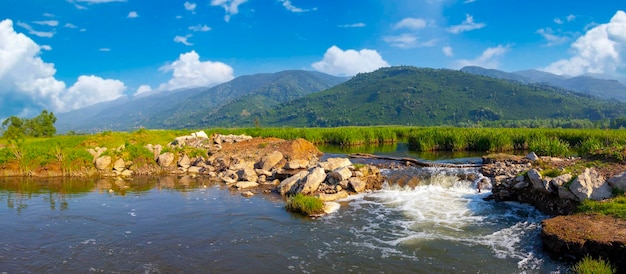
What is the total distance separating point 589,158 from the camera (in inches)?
880

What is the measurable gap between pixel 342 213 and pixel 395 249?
18.9 ft

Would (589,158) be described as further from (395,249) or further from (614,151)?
(395,249)

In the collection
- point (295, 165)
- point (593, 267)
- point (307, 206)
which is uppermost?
point (295, 165)

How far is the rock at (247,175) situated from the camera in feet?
99.0

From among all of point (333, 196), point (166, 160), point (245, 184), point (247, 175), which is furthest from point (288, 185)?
point (166, 160)

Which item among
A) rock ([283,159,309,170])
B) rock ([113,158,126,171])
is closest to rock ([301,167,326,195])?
rock ([283,159,309,170])

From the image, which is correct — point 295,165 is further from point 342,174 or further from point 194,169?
point 194,169

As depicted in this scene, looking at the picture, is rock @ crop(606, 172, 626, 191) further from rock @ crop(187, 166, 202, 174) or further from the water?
rock @ crop(187, 166, 202, 174)

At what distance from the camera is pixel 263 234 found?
55.8 ft

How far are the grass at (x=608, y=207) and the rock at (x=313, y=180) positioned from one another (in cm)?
1455

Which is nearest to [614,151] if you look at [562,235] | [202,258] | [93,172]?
[562,235]

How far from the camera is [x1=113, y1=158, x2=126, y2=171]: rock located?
115ft

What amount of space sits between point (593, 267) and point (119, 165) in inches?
1439

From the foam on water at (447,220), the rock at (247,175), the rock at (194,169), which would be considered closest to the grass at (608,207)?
the foam on water at (447,220)
